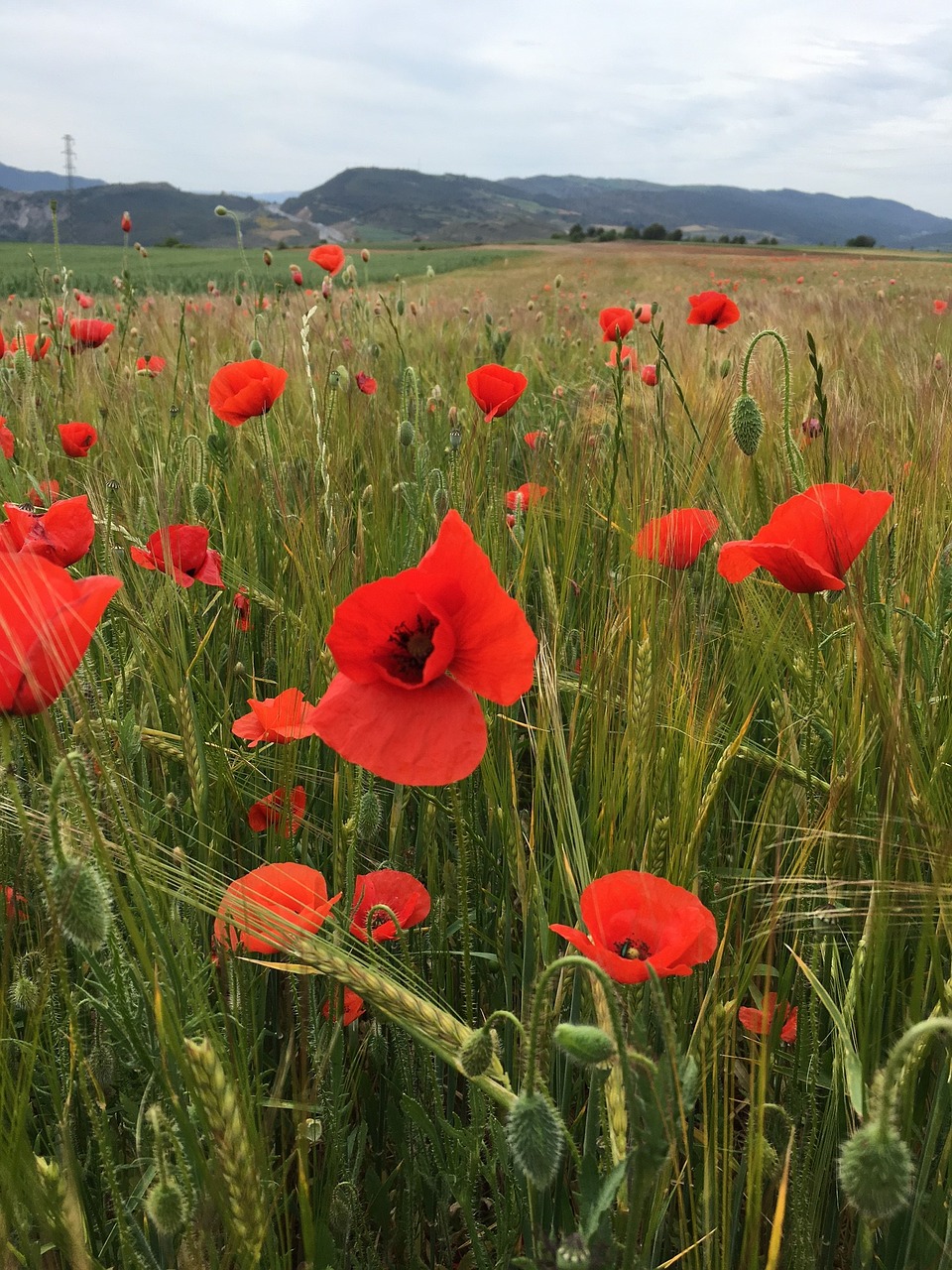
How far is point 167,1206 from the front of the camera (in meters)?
0.54

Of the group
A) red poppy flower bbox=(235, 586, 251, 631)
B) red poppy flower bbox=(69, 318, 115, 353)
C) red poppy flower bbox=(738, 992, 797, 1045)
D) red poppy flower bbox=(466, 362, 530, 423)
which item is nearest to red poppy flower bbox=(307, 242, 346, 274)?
red poppy flower bbox=(69, 318, 115, 353)

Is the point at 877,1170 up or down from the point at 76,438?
down

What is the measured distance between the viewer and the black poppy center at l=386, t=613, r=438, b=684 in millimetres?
749

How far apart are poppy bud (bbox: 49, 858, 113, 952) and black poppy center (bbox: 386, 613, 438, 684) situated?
0.28m

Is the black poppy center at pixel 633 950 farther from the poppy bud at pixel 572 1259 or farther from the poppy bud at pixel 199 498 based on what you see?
the poppy bud at pixel 199 498

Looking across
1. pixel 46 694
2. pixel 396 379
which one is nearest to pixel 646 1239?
pixel 46 694

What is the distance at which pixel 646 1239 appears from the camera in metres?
0.62

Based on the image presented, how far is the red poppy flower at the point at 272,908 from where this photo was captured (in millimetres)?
609

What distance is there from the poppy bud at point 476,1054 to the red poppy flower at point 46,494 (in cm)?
114

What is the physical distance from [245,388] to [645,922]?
1.29 meters

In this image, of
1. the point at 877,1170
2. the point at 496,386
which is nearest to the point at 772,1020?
the point at 877,1170

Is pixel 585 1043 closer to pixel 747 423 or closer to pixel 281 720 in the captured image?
pixel 281 720

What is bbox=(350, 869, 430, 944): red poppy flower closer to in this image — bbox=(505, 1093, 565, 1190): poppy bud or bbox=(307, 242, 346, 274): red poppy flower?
bbox=(505, 1093, 565, 1190): poppy bud

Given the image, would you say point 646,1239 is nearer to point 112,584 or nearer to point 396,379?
point 112,584
